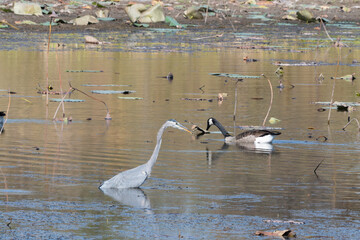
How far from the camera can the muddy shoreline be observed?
3778 cm

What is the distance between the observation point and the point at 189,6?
45031 millimetres

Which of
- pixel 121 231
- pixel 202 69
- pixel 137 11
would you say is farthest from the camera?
pixel 137 11

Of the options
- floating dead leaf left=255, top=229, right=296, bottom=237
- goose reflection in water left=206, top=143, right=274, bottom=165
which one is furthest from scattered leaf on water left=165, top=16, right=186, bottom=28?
floating dead leaf left=255, top=229, right=296, bottom=237

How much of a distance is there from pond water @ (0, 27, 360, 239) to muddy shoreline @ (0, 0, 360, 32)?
42.3ft

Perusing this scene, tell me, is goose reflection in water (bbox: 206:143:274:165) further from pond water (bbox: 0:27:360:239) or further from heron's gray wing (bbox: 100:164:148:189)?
heron's gray wing (bbox: 100:164:148:189)

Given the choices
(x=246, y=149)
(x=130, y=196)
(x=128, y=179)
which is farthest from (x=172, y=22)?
(x=130, y=196)

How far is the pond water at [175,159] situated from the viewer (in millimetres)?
8047

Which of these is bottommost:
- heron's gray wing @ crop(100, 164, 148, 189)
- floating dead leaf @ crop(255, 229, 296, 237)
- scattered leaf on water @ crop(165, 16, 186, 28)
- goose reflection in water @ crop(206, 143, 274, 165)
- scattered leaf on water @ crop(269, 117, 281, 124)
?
floating dead leaf @ crop(255, 229, 296, 237)

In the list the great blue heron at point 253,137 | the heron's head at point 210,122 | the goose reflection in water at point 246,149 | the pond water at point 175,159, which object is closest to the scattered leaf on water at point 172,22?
the pond water at point 175,159

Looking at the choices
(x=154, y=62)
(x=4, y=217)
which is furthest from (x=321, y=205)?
(x=154, y=62)

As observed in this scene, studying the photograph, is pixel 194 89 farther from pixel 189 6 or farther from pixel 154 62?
pixel 189 6

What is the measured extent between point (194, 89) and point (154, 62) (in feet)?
20.8

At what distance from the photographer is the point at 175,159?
11.5 meters

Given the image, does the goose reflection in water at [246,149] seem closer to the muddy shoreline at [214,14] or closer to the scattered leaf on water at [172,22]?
the muddy shoreline at [214,14]
